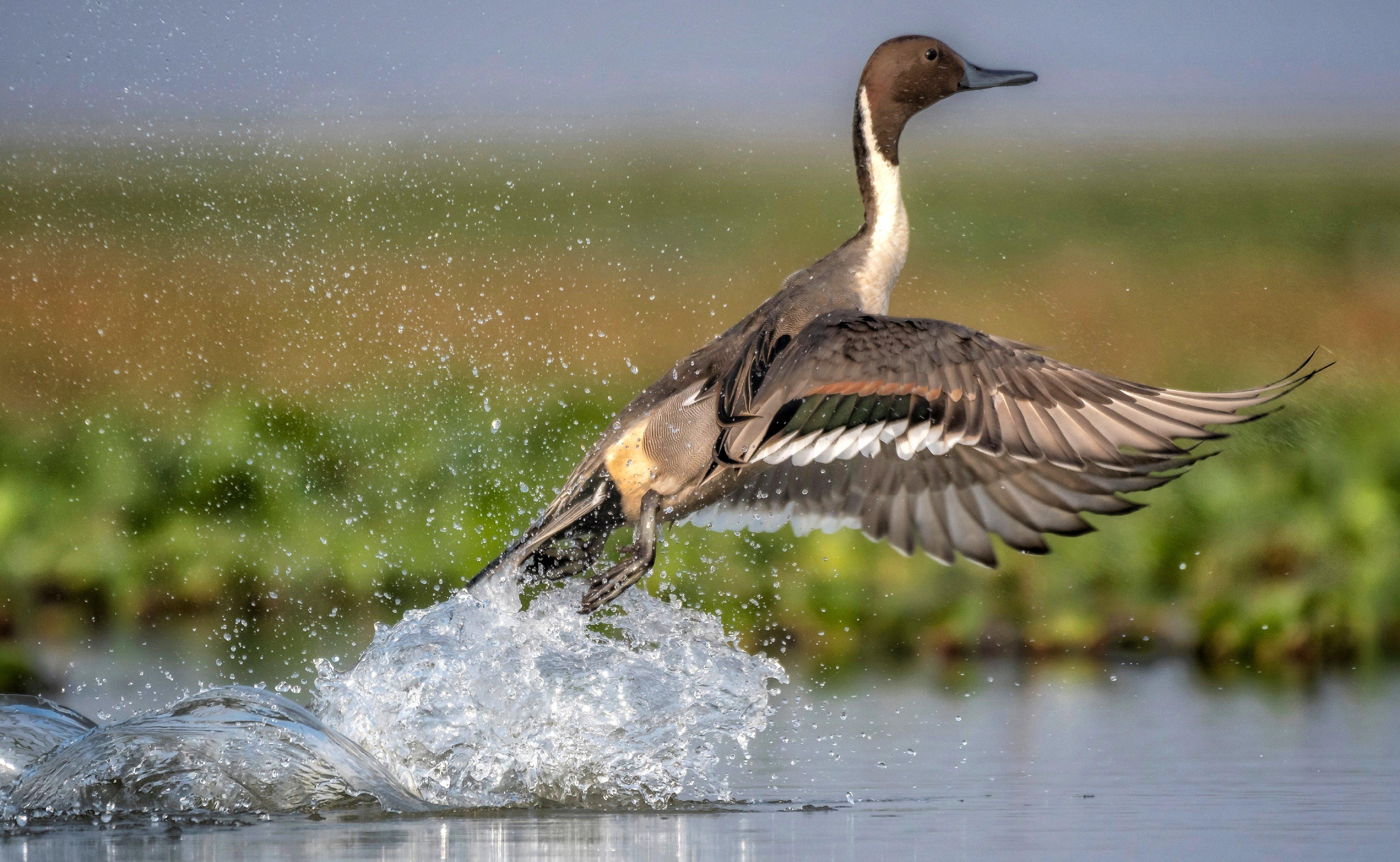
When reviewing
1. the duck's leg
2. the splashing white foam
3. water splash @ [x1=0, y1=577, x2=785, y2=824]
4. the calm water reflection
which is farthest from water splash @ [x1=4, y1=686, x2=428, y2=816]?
the duck's leg

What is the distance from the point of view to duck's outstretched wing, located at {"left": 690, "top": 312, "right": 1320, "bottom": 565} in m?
4.73

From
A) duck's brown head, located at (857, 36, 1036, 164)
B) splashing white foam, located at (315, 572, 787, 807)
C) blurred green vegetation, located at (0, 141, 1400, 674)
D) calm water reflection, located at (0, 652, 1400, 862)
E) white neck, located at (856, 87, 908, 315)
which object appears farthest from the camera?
blurred green vegetation, located at (0, 141, 1400, 674)

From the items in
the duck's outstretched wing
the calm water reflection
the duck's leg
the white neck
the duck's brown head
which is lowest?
the calm water reflection

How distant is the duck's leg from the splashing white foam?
26cm

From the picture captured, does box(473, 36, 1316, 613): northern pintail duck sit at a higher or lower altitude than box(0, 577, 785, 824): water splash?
higher

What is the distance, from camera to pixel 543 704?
17.3 ft

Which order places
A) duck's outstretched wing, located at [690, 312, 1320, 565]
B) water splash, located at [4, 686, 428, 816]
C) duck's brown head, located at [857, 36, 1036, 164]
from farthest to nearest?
duck's brown head, located at [857, 36, 1036, 164] < duck's outstretched wing, located at [690, 312, 1320, 565] < water splash, located at [4, 686, 428, 816]

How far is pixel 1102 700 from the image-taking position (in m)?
6.30

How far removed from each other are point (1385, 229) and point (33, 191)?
20.8 m

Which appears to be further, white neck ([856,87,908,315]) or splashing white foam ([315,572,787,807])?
white neck ([856,87,908,315])

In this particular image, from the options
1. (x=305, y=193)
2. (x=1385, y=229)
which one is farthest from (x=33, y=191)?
(x=1385, y=229)

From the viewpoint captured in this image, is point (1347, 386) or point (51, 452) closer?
point (51, 452)

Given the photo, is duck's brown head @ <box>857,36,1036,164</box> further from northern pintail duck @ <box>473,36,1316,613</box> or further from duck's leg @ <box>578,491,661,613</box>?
duck's leg @ <box>578,491,661,613</box>

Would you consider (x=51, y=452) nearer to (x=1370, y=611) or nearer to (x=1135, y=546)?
(x=1135, y=546)
